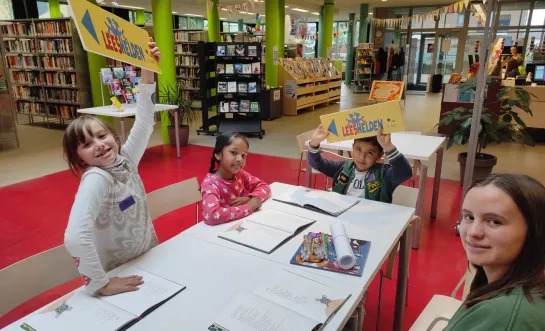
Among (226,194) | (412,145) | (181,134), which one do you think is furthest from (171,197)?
(181,134)

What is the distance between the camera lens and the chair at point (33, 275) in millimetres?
1331

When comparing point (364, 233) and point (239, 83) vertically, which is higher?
point (239, 83)

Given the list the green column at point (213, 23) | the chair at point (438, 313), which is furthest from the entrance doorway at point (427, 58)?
the chair at point (438, 313)

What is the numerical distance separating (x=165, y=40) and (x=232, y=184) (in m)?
5.32

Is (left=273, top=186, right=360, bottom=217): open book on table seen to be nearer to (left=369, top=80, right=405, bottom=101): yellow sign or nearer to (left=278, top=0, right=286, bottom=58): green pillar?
(left=369, top=80, right=405, bottom=101): yellow sign

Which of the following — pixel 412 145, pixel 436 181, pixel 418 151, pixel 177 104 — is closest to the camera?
pixel 418 151

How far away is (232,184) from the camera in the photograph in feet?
7.22

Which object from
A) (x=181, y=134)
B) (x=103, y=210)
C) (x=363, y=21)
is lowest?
(x=181, y=134)

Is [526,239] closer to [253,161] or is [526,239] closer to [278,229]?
[278,229]

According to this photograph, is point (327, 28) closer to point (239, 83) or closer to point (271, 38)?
point (271, 38)

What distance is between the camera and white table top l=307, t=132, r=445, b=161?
120 inches

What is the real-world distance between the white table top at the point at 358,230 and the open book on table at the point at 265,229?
25 mm

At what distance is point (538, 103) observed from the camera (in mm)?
6645

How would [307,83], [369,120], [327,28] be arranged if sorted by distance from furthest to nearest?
[327,28], [307,83], [369,120]
